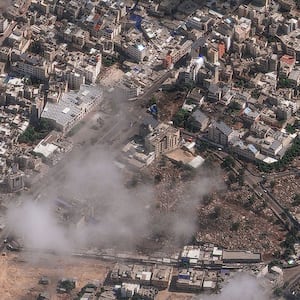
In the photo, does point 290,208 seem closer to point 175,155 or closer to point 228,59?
point 175,155

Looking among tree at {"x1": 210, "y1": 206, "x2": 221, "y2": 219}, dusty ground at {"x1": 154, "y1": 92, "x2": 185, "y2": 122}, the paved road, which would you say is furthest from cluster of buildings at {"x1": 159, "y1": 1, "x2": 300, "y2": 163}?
tree at {"x1": 210, "y1": 206, "x2": 221, "y2": 219}

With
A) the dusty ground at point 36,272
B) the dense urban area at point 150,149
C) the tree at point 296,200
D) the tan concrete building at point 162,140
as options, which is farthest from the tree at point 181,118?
the dusty ground at point 36,272

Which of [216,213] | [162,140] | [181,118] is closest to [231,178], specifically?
[216,213]

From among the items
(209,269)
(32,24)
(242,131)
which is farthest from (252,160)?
(32,24)

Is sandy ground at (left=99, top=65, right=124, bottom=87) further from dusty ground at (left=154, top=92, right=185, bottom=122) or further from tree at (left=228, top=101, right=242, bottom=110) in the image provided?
tree at (left=228, top=101, right=242, bottom=110)

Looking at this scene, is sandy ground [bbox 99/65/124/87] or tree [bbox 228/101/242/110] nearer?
tree [bbox 228/101/242/110]

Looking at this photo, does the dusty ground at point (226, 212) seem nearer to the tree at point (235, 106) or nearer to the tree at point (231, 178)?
the tree at point (231, 178)
